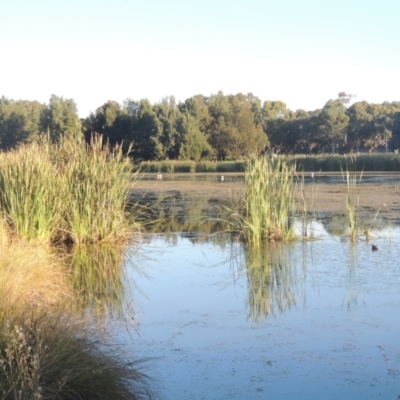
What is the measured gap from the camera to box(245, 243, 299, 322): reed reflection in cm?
550

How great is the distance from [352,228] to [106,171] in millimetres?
3537

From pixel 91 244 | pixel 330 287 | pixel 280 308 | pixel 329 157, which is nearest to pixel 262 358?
pixel 280 308

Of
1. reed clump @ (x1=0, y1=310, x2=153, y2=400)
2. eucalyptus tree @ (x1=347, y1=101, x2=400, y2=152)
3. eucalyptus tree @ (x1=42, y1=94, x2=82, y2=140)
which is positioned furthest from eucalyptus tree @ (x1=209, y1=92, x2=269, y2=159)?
reed clump @ (x1=0, y1=310, x2=153, y2=400)

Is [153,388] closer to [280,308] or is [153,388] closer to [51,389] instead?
[51,389]

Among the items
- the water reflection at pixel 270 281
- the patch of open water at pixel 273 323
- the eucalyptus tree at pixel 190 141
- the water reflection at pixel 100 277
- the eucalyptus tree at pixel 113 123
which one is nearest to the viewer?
the patch of open water at pixel 273 323

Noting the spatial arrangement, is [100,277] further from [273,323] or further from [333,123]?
[333,123]

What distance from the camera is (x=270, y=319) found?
16.8ft

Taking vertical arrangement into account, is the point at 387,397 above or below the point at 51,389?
below

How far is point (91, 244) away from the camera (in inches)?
349

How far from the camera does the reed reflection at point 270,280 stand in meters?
5.50

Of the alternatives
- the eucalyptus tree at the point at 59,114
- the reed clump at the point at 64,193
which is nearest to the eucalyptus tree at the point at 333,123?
the eucalyptus tree at the point at 59,114

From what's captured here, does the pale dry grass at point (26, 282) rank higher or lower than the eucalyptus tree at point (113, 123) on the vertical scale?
lower

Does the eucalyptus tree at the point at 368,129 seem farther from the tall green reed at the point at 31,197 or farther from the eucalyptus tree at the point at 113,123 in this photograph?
the tall green reed at the point at 31,197

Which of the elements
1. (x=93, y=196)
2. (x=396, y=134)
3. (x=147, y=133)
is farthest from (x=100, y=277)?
(x=396, y=134)
